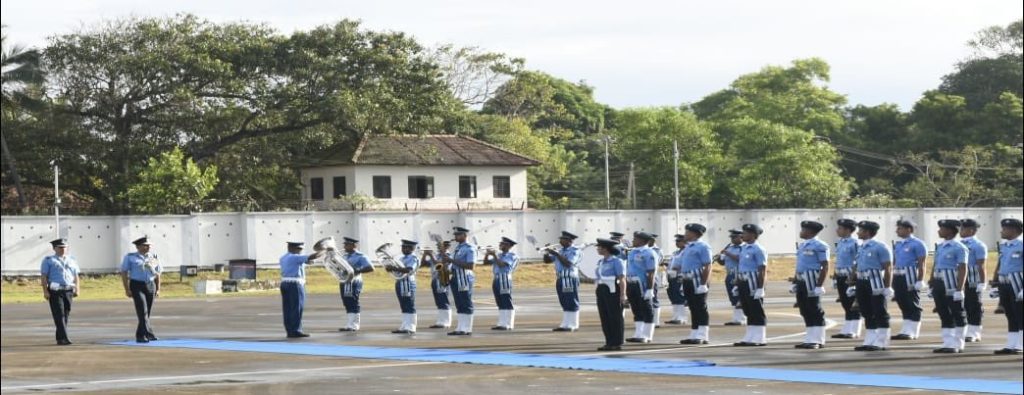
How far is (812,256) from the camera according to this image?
20.8 m

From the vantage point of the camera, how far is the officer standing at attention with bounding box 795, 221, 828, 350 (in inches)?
799

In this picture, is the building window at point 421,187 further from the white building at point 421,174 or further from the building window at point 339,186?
the building window at point 339,186

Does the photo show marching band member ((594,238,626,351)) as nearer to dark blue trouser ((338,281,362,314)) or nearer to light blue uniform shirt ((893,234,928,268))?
light blue uniform shirt ((893,234,928,268))

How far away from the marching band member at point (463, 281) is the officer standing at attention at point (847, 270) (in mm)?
6056

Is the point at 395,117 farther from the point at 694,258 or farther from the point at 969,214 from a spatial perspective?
the point at 694,258

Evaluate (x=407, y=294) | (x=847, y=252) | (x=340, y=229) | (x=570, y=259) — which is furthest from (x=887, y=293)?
(x=340, y=229)

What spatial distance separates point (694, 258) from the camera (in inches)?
869

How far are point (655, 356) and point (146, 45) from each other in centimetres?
4097

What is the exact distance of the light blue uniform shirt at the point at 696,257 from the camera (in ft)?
72.1

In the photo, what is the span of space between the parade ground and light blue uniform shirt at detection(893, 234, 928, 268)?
3.73 ft

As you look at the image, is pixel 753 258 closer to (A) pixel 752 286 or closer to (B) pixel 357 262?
(A) pixel 752 286

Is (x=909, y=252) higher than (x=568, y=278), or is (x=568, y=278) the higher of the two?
(x=909, y=252)

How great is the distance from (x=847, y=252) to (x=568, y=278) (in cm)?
506

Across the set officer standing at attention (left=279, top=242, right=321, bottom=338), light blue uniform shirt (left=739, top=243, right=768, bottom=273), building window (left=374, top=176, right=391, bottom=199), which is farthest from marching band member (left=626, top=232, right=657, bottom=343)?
building window (left=374, top=176, right=391, bottom=199)
